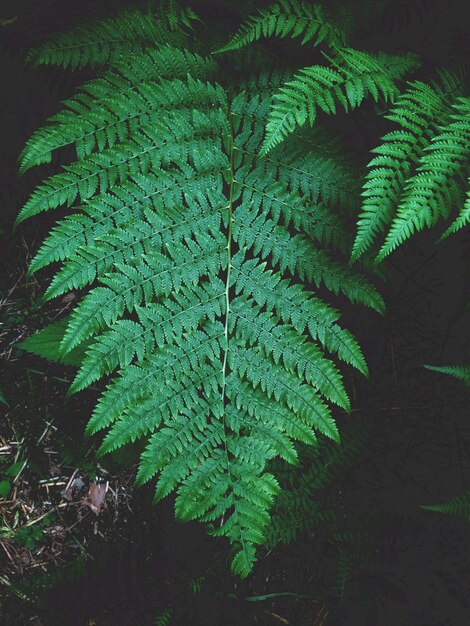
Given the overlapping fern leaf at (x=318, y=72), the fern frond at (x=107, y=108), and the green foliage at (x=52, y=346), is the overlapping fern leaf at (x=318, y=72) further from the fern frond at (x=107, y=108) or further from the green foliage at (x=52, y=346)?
the green foliage at (x=52, y=346)

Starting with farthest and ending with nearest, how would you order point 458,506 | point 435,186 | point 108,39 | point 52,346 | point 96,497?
1. point 96,497
2. point 52,346
3. point 458,506
4. point 108,39
5. point 435,186

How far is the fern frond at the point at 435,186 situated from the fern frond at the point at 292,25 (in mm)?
464

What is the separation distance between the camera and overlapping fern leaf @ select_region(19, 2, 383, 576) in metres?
1.83

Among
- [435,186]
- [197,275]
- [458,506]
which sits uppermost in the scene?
[435,186]

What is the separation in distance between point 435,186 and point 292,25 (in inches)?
27.4

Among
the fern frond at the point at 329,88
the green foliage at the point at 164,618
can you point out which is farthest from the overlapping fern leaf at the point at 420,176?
the green foliage at the point at 164,618

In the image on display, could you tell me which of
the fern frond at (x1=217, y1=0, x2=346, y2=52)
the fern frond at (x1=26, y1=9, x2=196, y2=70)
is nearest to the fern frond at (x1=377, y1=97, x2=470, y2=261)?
the fern frond at (x1=217, y1=0, x2=346, y2=52)

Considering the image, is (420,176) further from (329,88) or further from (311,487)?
(311,487)

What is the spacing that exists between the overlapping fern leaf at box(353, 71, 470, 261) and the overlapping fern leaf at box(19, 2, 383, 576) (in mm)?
226

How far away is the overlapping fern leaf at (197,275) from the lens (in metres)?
1.83

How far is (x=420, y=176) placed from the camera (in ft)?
5.47

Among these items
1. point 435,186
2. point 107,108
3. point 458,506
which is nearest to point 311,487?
point 458,506

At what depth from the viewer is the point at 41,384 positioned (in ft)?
9.46

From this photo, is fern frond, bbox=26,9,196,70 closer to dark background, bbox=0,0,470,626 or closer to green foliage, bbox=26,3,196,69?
green foliage, bbox=26,3,196,69
